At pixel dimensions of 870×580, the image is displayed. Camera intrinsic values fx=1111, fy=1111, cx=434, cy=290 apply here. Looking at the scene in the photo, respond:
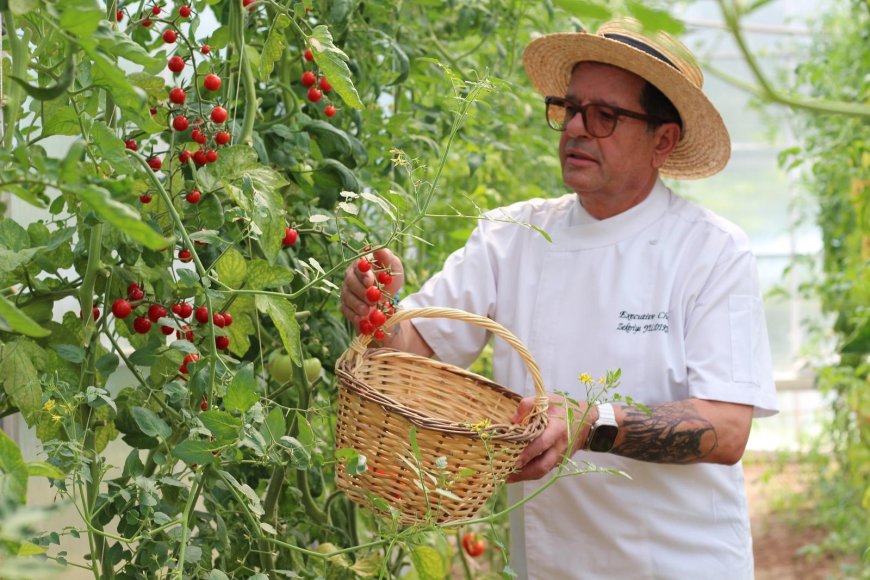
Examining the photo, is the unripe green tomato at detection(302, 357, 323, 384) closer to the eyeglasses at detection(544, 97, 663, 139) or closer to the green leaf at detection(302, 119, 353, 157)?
the green leaf at detection(302, 119, 353, 157)

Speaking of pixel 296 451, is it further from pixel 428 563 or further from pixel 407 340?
pixel 407 340

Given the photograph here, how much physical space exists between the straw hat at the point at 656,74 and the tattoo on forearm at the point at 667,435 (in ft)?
1.77

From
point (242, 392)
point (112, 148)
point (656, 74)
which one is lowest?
point (242, 392)

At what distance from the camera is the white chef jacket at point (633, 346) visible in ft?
6.00

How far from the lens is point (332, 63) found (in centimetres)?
130

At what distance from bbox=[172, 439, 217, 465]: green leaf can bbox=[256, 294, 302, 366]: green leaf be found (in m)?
0.16

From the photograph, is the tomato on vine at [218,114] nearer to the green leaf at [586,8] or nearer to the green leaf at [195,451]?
the green leaf at [195,451]

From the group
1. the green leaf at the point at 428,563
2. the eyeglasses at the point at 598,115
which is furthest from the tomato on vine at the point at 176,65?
the eyeglasses at the point at 598,115

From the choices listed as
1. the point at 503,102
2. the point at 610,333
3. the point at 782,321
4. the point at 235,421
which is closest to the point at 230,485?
the point at 235,421

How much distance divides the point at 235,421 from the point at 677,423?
2.62 feet

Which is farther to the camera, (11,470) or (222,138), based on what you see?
(222,138)

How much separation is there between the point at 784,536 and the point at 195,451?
4712 mm

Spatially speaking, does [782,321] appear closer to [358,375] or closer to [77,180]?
[358,375]

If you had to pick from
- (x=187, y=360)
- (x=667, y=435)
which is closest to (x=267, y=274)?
(x=187, y=360)
